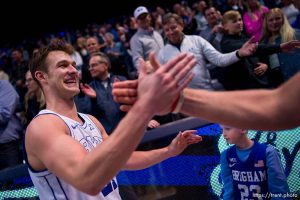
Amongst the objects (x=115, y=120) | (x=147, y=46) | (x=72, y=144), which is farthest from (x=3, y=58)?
(x=72, y=144)

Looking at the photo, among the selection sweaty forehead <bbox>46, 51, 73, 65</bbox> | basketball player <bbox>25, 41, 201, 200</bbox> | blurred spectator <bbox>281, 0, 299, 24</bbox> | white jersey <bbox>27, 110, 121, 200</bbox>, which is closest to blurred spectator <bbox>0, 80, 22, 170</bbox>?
basketball player <bbox>25, 41, 201, 200</bbox>

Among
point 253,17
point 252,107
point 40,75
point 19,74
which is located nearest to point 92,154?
point 252,107

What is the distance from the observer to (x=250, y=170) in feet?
9.07

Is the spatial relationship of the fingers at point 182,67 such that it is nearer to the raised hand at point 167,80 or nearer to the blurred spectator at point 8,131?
the raised hand at point 167,80

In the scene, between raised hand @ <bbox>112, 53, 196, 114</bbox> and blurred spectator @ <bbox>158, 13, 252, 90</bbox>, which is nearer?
raised hand @ <bbox>112, 53, 196, 114</bbox>

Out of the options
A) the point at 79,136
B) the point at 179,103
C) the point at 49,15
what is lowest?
the point at 79,136

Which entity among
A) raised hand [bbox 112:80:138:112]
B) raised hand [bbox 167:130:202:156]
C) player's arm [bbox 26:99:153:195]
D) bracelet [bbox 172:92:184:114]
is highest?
raised hand [bbox 112:80:138:112]

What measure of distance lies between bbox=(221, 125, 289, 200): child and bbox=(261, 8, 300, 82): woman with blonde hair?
1.67m

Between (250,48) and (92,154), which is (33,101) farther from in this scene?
(92,154)

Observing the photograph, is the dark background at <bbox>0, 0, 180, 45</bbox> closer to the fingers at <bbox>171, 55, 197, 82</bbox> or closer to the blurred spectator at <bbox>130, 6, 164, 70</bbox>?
the blurred spectator at <bbox>130, 6, 164, 70</bbox>

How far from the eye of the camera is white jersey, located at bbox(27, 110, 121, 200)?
2.31m

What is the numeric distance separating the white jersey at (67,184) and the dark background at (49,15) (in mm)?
14890

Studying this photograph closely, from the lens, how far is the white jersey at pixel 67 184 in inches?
90.8

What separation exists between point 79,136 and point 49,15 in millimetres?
15878
